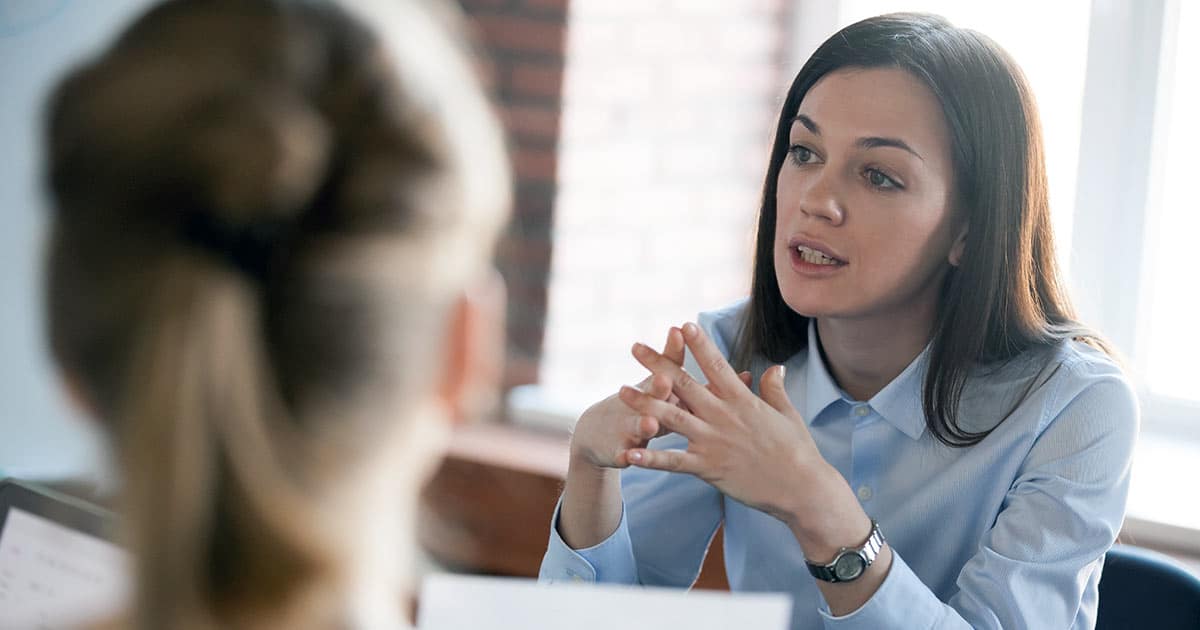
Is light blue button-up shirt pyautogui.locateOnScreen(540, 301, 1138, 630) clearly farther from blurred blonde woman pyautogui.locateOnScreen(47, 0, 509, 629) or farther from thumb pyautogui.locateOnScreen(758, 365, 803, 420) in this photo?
blurred blonde woman pyautogui.locateOnScreen(47, 0, 509, 629)

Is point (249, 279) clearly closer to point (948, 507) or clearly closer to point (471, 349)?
point (471, 349)

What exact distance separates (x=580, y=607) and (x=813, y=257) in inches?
30.4

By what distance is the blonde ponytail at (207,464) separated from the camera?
47 cm

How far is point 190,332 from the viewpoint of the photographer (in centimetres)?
47

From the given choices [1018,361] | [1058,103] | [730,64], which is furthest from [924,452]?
[730,64]

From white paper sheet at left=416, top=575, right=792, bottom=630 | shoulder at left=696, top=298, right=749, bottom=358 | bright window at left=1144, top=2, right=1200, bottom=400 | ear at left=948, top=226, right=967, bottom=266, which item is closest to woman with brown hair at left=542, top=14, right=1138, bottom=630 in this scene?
ear at left=948, top=226, right=967, bottom=266

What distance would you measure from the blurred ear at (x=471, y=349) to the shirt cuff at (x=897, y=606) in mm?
715

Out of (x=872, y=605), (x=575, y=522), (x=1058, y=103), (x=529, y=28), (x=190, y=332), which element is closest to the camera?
(x=190, y=332)

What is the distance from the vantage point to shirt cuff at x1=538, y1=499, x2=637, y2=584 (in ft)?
4.61

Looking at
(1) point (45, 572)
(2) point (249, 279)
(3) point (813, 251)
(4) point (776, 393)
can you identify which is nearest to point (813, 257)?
(3) point (813, 251)

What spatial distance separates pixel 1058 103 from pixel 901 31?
0.92m

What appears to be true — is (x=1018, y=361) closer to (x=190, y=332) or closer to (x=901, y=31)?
(x=901, y=31)

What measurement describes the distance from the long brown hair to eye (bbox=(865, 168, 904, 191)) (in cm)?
8

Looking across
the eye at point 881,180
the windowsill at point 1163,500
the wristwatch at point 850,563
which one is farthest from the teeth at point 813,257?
the windowsill at point 1163,500
